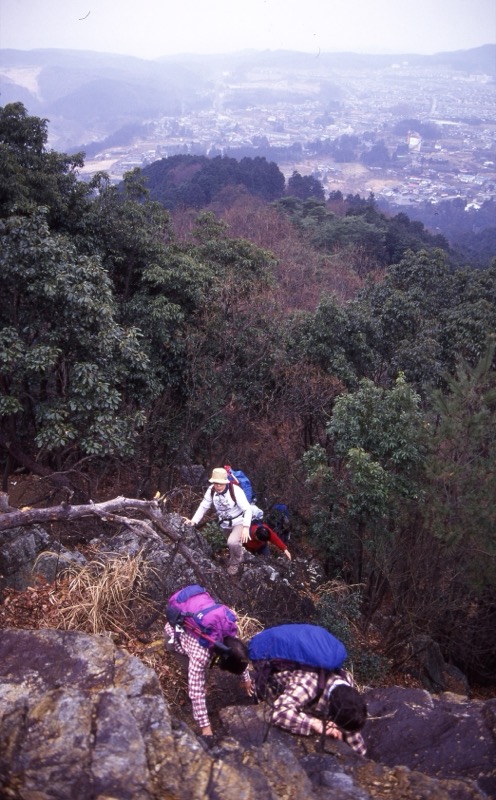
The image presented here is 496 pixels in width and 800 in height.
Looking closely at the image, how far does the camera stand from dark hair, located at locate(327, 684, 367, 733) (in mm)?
3924

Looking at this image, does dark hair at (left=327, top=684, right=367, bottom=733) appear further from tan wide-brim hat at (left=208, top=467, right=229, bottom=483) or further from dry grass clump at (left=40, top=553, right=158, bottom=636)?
tan wide-brim hat at (left=208, top=467, right=229, bottom=483)

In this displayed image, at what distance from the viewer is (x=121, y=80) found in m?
130

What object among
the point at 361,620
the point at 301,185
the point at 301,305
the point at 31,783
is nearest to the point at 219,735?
the point at 31,783

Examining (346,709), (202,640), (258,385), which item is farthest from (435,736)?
(258,385)

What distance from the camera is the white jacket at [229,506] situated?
6703 millimetres

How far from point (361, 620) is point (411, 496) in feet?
6.40

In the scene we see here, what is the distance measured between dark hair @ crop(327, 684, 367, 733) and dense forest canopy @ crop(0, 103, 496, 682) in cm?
344

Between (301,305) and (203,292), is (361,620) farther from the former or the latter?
(301,305)

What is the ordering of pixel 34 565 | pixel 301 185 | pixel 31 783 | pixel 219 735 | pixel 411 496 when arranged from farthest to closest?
1. pixel 301 185
2. pixel 411 496
3. pixel 34 565
4. pixel 219 735
5. pixel 31 783

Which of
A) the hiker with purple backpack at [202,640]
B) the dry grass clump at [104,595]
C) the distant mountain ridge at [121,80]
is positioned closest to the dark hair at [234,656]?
the hiker with purple backpack at [202,640]

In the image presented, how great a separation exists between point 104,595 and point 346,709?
97.3 inches

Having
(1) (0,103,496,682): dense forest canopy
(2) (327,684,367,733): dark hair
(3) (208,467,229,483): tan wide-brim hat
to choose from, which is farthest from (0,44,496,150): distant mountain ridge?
(2) (327,684,367,733): dark hair

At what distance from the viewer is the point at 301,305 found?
2448cm

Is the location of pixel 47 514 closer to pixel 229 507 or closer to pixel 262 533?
pixel 229 507
